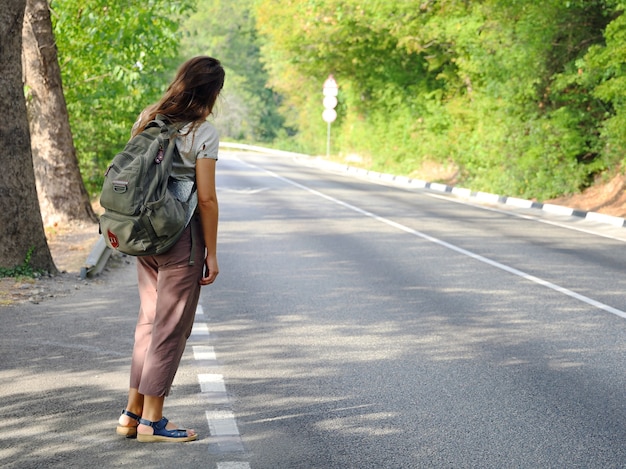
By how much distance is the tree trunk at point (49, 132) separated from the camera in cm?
1433

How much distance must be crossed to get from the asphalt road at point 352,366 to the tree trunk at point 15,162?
82cm

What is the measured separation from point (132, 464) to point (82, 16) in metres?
12.9

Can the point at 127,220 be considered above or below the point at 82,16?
below

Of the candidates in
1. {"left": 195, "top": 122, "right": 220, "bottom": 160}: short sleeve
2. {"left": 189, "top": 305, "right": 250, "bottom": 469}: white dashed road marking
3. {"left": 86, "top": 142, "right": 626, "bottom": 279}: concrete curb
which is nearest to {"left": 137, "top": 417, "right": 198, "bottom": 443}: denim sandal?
{"left": 189, "top": 305, "right": 250, "bottom": 469}: white dashed road marking

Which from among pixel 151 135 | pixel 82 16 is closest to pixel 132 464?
pixel 151 135

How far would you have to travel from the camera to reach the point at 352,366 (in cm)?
667

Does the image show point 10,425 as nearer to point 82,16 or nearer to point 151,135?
point 151,135

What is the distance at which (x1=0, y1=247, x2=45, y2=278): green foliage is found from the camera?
9562mm

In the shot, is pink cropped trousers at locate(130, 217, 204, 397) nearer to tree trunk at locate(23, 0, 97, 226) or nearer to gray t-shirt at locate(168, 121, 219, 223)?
gray t-shirt at locate(168, 121, 219, 223)

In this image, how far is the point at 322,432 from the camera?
512 centimetres

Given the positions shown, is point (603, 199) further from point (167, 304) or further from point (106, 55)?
point (167, 304)

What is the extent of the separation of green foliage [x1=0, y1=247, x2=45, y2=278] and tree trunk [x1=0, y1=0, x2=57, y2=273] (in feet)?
0.07

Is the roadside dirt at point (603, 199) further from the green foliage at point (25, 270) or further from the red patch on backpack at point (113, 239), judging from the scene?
the red patch on backpack at point (113, 239)

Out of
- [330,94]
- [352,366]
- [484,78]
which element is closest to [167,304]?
[352,366]
